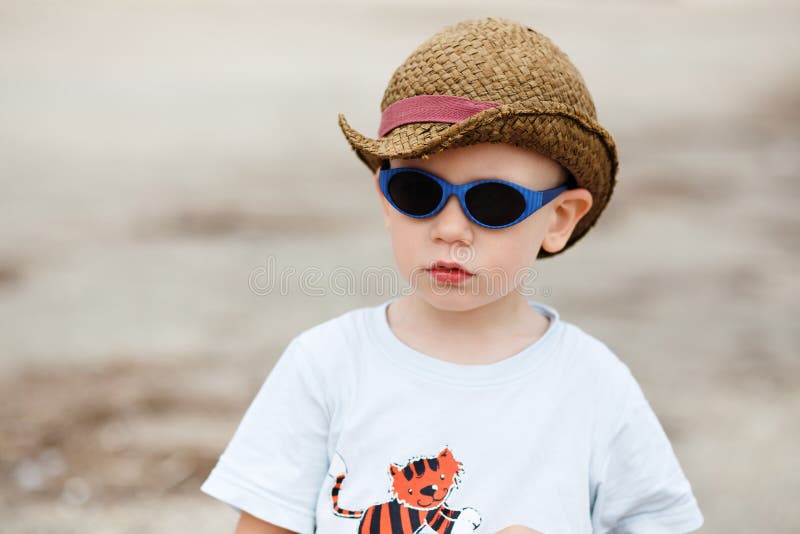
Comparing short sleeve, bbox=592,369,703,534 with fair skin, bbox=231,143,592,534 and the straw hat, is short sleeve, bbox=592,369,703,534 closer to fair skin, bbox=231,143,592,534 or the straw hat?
fair skin, bbox=231,143,592,534

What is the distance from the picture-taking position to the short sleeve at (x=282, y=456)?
5.92ft

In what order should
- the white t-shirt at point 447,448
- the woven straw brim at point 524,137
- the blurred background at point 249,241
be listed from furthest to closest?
the blurred background at point 249,241
the white t-shirt at point 447,448
the woven straw brim at point 524,137

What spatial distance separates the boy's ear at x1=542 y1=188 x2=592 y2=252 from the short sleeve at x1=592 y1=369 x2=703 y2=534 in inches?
15.1

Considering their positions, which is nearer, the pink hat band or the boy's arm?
the pink hat band

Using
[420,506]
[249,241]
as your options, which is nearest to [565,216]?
[420,506]

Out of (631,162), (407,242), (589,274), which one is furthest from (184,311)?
(631,162)

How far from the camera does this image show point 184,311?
5039 millimetres

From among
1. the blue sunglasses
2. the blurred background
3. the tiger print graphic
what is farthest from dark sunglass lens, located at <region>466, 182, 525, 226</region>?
the blurred background

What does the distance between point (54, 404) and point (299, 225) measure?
107 inches

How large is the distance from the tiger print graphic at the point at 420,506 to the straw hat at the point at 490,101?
23.9 inches

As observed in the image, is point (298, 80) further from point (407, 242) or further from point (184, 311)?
point (407, 242)

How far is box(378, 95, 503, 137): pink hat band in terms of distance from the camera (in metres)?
1.69

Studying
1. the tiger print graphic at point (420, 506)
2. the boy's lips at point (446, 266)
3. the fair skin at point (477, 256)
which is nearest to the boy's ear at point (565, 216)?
the fair skin at point (477, 256)

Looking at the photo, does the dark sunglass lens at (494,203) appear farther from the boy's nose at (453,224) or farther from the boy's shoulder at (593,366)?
the boy's shoulder at (593,366)
